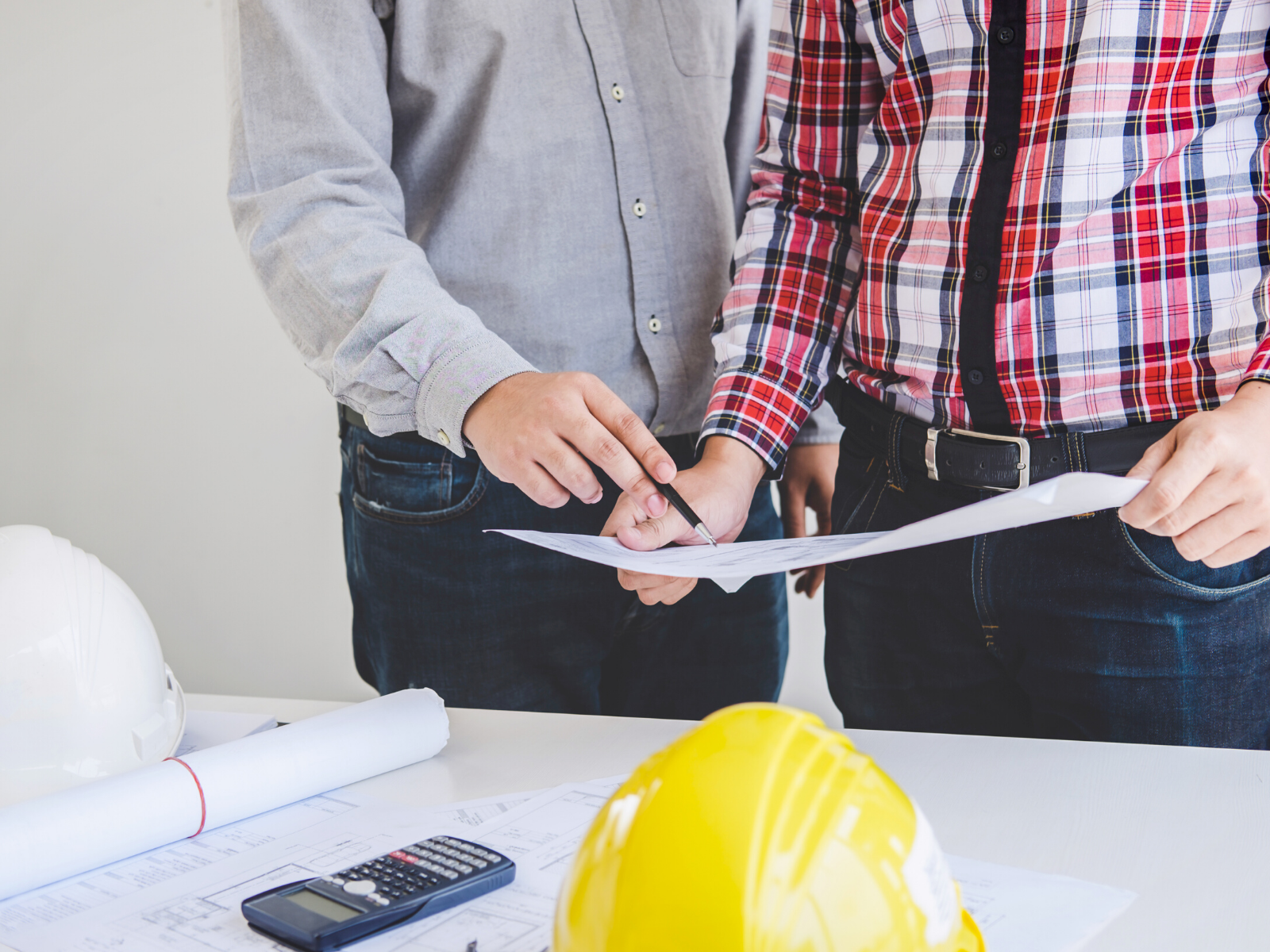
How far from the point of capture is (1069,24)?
81cm

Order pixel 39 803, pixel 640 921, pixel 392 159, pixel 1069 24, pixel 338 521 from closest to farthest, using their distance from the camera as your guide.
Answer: pixel 640 921 → pixel 39 803 → pixel 1069 24 → pixel 392 159 → pixel 338 521

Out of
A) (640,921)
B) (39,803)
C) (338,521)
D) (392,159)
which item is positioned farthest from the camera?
(338,521)

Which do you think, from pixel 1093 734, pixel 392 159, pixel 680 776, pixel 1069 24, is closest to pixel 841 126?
pixel 1069 24

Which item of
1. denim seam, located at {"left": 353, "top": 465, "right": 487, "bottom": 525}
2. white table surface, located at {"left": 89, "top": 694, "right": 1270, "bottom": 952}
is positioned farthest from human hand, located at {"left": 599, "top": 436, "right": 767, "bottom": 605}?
denim seam, located at {"left": 353, "top": 465, "right": 487, "bottom": 525}

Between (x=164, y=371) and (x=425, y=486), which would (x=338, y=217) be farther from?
(x=164, y=371)

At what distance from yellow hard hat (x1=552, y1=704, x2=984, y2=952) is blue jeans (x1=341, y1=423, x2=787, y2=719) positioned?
72 centimetres

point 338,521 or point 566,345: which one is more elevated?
point 566,345

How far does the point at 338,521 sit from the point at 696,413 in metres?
1.68

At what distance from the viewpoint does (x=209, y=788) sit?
71 centimetres

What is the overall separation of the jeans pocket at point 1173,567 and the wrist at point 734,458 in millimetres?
300

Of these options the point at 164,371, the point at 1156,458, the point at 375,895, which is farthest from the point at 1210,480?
the point at 164,371

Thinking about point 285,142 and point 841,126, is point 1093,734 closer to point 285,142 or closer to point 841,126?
point 841,126

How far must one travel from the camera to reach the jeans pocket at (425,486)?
110 cm

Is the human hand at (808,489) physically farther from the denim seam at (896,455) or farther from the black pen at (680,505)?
the black pen at (680,505)
